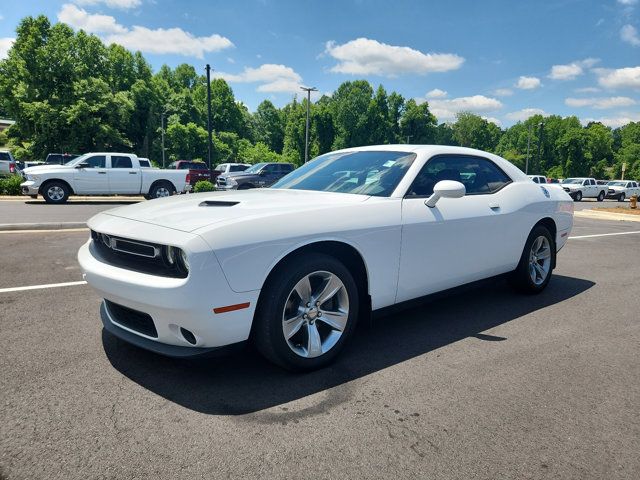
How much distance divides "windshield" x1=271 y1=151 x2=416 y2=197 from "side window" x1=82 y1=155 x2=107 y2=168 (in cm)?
1367

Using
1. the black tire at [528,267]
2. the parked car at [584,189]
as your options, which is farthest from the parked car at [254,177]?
the parked car at [584,189]

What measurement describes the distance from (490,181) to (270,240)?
269 centimetres

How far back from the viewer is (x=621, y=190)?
38.7m

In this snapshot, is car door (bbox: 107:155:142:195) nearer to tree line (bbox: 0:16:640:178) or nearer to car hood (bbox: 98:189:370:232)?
car hood (bbox: 98:189:370:232)

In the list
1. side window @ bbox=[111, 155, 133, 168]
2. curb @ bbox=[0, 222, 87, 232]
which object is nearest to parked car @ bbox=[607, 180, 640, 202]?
side window @ bbox=[111, 155, 133, 168]

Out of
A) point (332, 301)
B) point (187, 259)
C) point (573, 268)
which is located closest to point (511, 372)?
point (332, 301)

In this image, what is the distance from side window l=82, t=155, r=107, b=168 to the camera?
15.5 m

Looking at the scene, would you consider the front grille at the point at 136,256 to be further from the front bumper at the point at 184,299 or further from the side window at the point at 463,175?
the side window at the point at 463,175

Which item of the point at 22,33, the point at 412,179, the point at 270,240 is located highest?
the point at 22,33

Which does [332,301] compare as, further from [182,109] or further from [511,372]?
[182,109]

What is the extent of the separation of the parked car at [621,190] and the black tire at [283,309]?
146ft

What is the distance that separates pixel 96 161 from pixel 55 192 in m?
1.70

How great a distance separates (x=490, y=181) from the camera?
4348 mm

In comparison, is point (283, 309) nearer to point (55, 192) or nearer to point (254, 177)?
point (55, 192)
